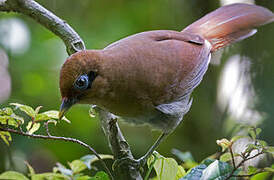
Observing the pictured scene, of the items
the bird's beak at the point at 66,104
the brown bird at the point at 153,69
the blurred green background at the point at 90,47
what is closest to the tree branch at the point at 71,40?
the brown bird at the point at 153,69

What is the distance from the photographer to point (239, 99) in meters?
2.57

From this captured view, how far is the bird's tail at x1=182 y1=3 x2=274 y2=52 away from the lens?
335 cm

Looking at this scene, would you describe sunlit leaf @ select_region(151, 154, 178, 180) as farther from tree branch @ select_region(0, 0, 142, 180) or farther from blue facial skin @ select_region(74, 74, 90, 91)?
blue facial skin @ select_region(74, 74, 90, 91)

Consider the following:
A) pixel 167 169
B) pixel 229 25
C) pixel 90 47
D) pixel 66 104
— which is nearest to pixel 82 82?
pixel 66 104

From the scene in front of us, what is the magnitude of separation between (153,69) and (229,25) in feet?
3.51

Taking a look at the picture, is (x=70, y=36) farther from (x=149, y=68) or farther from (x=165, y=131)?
(x=165, y=131)

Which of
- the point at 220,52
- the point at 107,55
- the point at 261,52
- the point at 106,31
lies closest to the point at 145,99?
the point at 107,55

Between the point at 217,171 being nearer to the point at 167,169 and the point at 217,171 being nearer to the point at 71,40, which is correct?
the point at 167,169

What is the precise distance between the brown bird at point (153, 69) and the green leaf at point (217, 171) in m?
0.83

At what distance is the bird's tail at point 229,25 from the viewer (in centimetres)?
335

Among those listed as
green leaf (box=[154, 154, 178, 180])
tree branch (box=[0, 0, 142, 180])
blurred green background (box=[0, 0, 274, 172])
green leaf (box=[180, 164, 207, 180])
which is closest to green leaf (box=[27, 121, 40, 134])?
tree branch (box=[0, 0, 142, 180])

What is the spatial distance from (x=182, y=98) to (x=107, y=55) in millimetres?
865

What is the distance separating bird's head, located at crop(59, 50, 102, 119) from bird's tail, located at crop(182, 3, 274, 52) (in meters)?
1.41

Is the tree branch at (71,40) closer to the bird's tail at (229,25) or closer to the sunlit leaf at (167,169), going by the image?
the sunlit leaf at (167,169)
